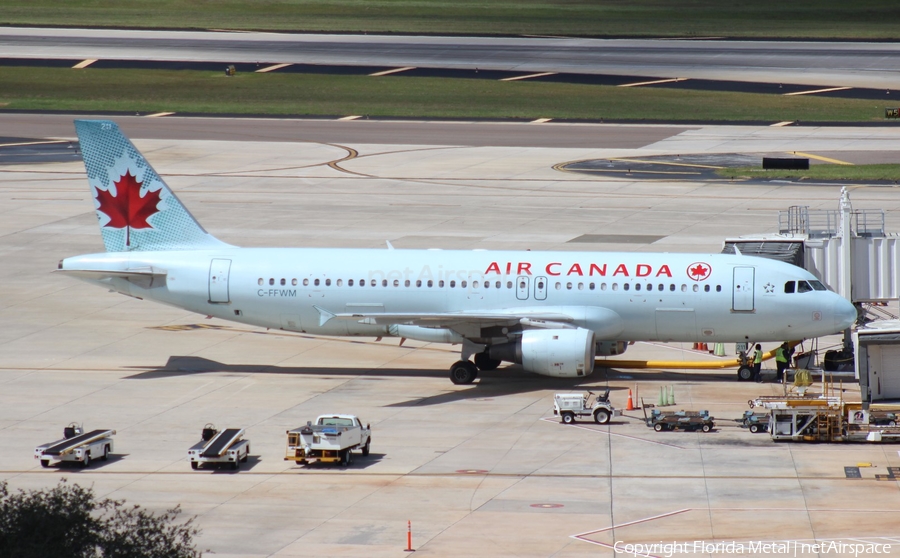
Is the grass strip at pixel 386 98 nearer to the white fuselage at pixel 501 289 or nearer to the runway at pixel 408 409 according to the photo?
the runway at pixel 408 409

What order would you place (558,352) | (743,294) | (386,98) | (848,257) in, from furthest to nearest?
(386,98), (848,257), (743,294), (558,352)

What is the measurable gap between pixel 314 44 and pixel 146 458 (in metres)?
122

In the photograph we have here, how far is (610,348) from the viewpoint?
153ft

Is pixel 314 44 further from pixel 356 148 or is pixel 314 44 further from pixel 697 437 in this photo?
pixel 697 437

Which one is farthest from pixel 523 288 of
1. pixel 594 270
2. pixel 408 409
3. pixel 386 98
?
pixel 386 98

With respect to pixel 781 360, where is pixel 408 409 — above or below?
below

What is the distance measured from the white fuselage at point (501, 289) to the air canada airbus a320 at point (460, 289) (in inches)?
1.9

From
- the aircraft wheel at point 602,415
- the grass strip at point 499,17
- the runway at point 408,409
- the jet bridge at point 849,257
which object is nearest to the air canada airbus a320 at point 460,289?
the runway at point 408,409

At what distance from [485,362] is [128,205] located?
14604mm

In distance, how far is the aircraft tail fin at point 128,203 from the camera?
48.4 metres

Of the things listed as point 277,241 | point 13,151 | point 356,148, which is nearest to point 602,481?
point 277,241

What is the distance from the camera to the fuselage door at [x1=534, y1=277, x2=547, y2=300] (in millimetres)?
45688

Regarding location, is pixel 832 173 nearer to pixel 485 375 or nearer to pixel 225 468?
pixel 485 375

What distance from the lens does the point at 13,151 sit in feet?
329
